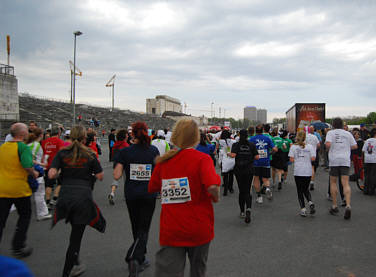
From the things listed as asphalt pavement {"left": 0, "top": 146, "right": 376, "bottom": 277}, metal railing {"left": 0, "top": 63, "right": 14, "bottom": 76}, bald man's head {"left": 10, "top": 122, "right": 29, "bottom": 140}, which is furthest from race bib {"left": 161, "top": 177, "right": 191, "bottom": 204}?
metal railing {"left": 0, "top": 63, "right": 14, "bottom": 76}

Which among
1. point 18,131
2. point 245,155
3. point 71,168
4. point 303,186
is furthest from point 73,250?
point 303,186

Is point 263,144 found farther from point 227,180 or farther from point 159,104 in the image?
point 159,104

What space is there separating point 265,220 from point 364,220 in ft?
6.49

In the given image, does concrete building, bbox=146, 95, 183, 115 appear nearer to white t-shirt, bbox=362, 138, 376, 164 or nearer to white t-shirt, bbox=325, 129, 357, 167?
white t-shirt, bbox=362, 138, 376, 164

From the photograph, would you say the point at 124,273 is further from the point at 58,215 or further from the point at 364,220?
the point at 364,220

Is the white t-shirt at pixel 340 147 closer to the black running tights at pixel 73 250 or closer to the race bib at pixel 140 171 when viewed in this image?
the race bib at pixel 140 171

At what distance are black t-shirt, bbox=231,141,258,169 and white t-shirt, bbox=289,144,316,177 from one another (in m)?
1.08

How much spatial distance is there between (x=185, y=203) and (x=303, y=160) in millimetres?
4794

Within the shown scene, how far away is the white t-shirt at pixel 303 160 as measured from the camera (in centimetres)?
646

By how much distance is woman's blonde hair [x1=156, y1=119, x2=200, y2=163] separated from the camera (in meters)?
2.52

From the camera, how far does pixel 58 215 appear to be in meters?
3.56

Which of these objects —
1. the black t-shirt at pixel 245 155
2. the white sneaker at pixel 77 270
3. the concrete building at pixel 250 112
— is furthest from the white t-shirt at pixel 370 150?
the concrete building at pixel 250 112

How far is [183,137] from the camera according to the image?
A: 2518 mm

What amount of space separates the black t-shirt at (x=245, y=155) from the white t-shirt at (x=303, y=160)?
3.55 feet
